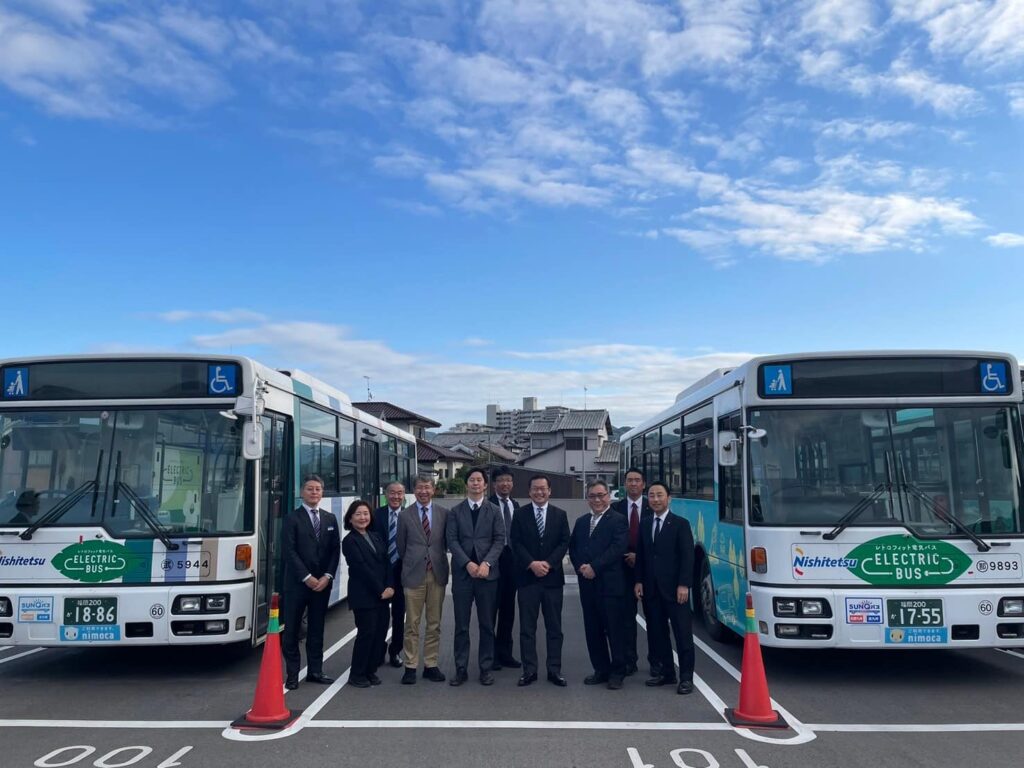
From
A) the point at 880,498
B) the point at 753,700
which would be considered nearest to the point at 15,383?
the point at 753,700

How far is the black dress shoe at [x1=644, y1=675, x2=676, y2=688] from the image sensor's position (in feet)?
24.8

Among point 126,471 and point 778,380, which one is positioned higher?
point 778,380

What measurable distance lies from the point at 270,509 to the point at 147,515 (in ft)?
3.89

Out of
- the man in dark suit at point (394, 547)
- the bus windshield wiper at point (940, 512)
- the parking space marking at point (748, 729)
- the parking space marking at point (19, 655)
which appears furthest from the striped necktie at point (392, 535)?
the bus windshield wiper at point (940, 512)

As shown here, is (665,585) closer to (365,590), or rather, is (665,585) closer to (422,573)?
(422,573)

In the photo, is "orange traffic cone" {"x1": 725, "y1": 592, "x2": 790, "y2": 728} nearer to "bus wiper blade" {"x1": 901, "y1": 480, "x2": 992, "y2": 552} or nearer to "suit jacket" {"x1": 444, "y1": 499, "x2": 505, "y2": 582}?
"bus wiper blade" {"x1": 901, "y1": 480, "x2": 992, "y2": 552}

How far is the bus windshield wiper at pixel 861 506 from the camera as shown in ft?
24.1

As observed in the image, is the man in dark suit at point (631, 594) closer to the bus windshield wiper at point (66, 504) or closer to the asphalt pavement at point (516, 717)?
the asphalt pavement at point (516, 717)

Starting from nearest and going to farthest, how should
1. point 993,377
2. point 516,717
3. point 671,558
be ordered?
1. point 516,717
2. point 671,558
3. point 993,377

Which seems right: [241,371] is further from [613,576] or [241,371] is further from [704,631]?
[704,631]

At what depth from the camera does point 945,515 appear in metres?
7.40

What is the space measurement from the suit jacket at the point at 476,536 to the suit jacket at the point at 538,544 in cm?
16

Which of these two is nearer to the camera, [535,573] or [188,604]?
[188,604]

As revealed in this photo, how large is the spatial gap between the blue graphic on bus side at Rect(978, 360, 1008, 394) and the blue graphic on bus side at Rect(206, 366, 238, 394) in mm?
6699
